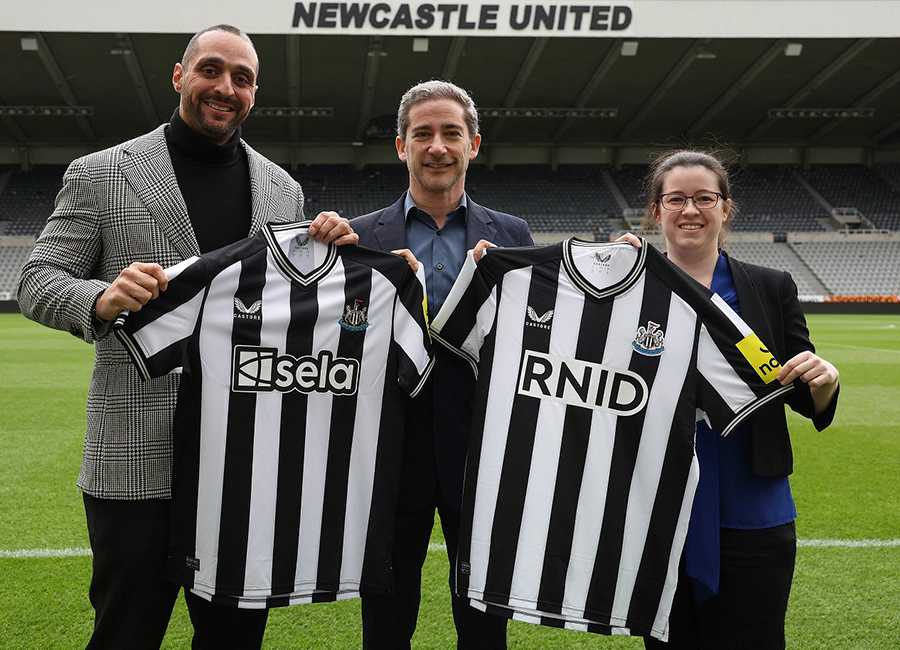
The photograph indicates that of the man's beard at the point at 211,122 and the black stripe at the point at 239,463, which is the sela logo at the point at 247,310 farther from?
the man's beard at the point at 211,122

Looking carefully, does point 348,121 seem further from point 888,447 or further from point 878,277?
point 888,447

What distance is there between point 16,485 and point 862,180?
3256 cm

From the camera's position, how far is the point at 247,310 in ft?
6.51

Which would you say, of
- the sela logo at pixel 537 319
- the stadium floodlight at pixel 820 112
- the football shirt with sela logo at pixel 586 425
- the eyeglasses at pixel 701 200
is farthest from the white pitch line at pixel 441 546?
the stadium floodlight at pixel 820 112

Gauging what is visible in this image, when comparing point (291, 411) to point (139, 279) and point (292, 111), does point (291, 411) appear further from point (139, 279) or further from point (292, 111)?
point (292, 111)

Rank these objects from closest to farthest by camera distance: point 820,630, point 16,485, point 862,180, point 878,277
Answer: point 820,630 → point 16,485 → point 878,277 → point 862,180

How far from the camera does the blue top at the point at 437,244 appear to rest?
2.14 metres

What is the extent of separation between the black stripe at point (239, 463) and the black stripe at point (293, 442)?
0.08 meters

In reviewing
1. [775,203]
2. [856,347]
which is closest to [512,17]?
[856,347]

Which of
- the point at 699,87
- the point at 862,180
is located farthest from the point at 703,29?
the point at 862,180

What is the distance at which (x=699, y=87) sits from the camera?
22.8 m

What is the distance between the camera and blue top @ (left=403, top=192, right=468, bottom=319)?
2145mm

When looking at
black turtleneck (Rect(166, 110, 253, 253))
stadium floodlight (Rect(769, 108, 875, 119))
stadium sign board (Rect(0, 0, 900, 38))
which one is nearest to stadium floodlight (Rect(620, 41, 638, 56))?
stadium sign board (Rect(0, 0, 900, 38))

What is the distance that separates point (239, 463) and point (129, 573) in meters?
0.39
